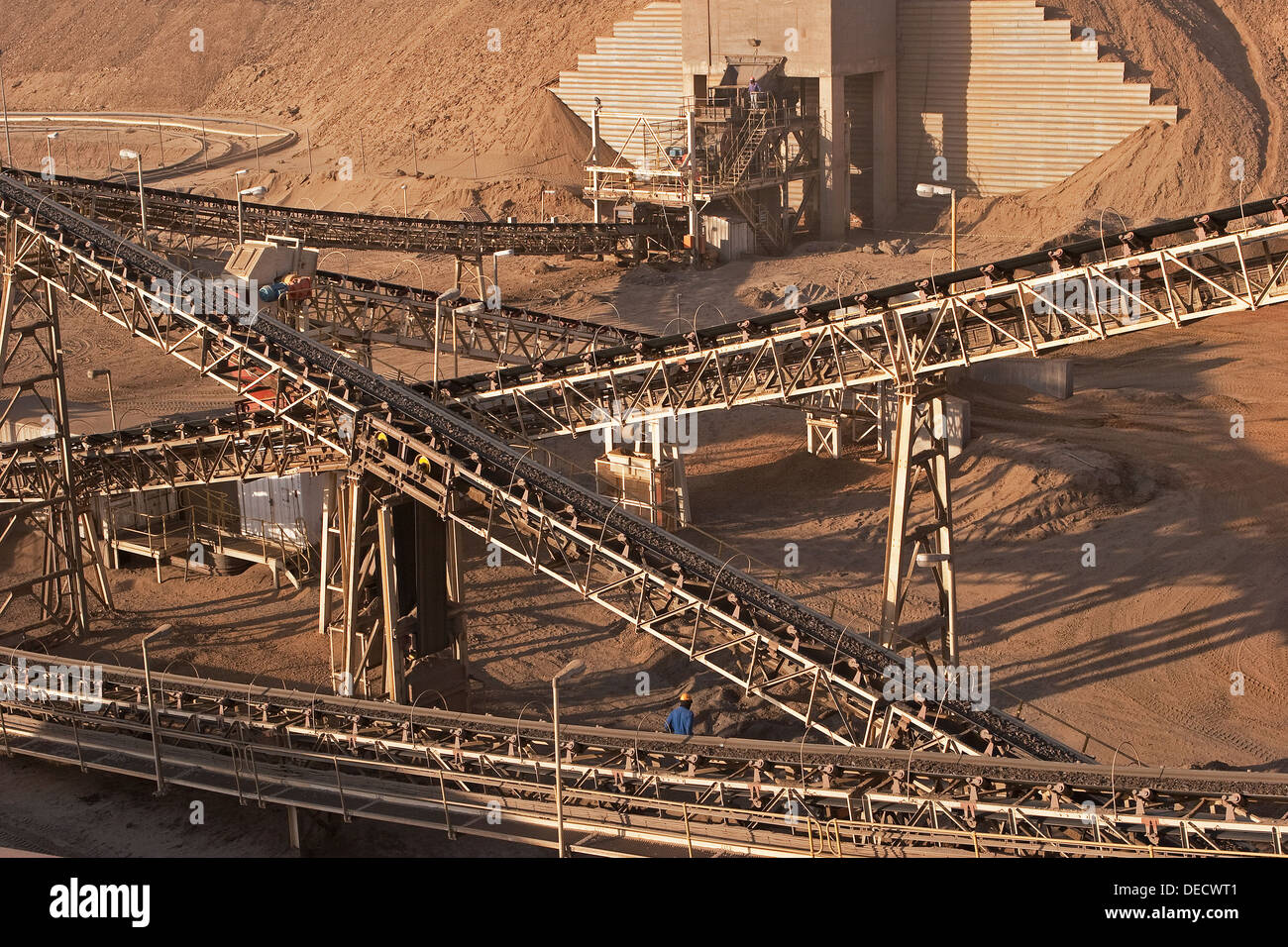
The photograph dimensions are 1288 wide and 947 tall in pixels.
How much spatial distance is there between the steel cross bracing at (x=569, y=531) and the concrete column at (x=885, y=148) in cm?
3426

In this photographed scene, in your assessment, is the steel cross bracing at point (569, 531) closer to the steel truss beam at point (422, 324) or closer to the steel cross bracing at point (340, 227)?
the steel truss beam at point (422, 324)

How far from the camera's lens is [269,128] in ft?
271

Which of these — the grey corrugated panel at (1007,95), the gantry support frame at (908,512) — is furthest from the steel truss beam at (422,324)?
the grey corrugated panel at (1007,95)

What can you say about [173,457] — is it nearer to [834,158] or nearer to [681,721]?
[681,721]

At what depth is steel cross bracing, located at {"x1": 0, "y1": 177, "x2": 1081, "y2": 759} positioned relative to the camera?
81.5ft

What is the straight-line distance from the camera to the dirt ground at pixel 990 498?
2914cm

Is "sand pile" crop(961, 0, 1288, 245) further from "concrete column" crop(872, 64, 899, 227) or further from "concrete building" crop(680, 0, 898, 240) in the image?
"concrete building" crop(680, 0, 898, 240)

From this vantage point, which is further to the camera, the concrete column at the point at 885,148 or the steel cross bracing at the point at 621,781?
the concrete column at the point at 885,148

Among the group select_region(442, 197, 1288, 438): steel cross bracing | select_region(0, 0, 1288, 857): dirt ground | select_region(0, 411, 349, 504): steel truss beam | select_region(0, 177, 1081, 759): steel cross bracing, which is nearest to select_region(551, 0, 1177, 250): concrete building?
select_region(0, 0, 1288, 857): dirt ground

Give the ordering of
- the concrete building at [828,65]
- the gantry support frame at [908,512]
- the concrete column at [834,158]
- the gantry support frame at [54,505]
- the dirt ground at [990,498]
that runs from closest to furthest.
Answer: the gantry support frame at [908,512] → the dirt ground at [990,498] → the gantry support frame at [54,505] → the concrete building at [828,65] → the concrete column at [834,158]

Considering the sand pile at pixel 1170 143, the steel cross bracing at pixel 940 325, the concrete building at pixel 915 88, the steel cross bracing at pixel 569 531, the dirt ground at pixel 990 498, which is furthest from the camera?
the concrete building at pixel 915 88

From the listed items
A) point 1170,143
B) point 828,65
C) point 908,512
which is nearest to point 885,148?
point 828,65

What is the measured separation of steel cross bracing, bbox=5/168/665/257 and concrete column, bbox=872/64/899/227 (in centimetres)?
990

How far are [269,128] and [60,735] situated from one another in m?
60.0
